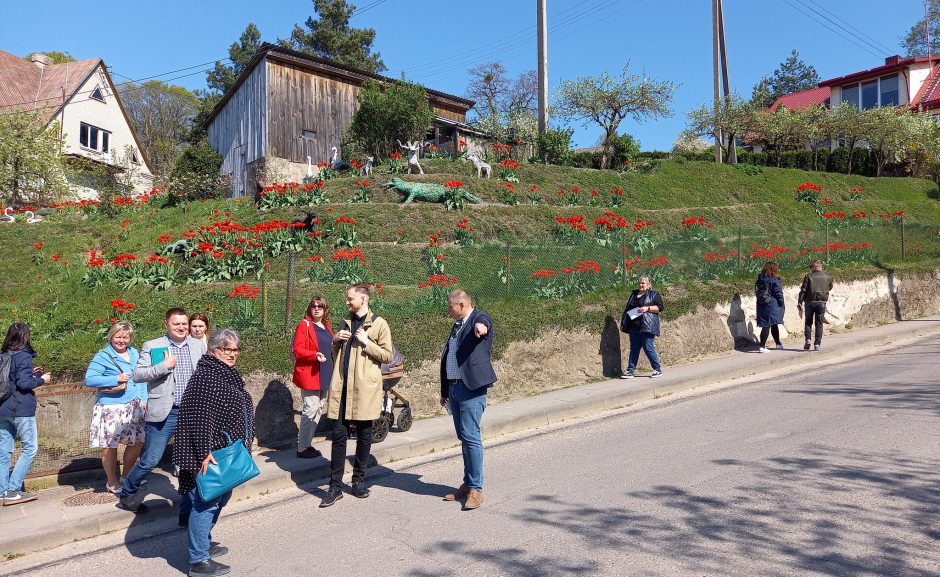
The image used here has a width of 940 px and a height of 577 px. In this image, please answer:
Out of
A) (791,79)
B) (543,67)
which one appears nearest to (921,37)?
(791,79)

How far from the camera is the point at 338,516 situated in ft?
18.6

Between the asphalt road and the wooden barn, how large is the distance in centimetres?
2145

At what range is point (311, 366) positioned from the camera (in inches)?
282

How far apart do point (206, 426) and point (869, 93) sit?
5571 centimetres

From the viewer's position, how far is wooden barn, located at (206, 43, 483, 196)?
89.1 ft

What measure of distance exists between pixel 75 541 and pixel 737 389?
8870 mm

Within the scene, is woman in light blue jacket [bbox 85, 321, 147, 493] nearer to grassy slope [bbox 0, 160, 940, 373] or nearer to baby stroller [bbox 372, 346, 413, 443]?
grassy slope [bbox 0, 160, 940, 373]

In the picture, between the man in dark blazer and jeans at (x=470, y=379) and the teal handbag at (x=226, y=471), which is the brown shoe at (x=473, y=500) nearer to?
the man in dark blazer and jeans at (x=470, y=379)

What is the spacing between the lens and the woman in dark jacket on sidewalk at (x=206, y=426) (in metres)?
4.43

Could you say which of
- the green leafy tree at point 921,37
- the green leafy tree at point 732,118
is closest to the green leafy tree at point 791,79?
the green leafy tree at point 921,37

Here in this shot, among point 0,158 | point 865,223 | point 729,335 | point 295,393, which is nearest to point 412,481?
point 295,393

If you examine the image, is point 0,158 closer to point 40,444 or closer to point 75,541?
point 40,444

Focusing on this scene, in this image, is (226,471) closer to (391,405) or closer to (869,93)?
(391,405)

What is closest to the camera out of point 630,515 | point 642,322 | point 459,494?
point 630,515
